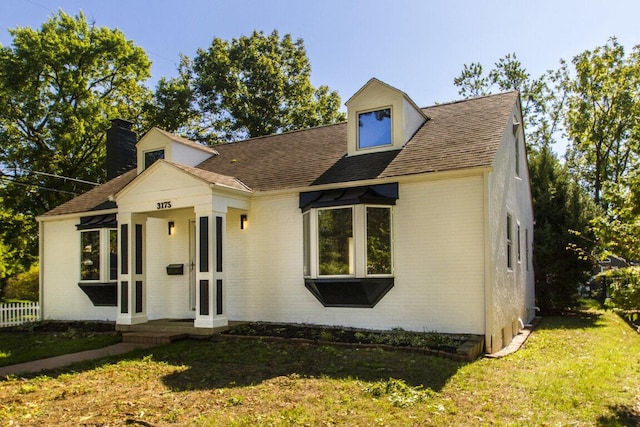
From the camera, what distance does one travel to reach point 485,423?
5266 mm

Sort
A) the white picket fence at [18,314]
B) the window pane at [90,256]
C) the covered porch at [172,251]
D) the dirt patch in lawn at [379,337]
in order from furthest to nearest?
the white picket fence at [18,314] < the window pane at [90,256] < the covered porch at [172,251] < the dirt patch in lawn at [379,337]

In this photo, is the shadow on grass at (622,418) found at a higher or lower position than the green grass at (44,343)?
higher

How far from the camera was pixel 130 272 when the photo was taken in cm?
1186

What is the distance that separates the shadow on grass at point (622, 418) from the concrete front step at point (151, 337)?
776 centimetres

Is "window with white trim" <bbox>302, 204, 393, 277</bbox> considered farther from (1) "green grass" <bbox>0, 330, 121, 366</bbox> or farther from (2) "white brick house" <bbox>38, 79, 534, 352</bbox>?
(1) "green grass" <bbox>0, 330, 121, 366</bbox>

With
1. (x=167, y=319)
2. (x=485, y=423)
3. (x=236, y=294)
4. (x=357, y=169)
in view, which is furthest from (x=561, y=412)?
(x=167, y=319)

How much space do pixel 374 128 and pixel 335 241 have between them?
321 cm

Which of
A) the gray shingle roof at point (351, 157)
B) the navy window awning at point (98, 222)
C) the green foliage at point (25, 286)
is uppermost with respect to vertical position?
the gray shingle roof at point (351, 157)

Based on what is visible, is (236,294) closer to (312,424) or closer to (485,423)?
(312,424)

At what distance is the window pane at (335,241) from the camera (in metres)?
10.1

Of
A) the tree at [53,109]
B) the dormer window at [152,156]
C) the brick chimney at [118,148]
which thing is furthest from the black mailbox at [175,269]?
the tree at [53,109]

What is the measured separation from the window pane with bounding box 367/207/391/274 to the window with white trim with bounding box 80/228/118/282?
7460mm

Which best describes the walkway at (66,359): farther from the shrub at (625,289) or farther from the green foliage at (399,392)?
the shrub at (625,289)

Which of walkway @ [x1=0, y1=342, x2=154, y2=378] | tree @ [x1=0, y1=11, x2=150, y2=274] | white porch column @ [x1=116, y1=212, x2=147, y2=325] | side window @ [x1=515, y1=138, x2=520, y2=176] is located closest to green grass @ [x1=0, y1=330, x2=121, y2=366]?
walkway @ [x1=0, y1=342, x2=154, y2=378]
